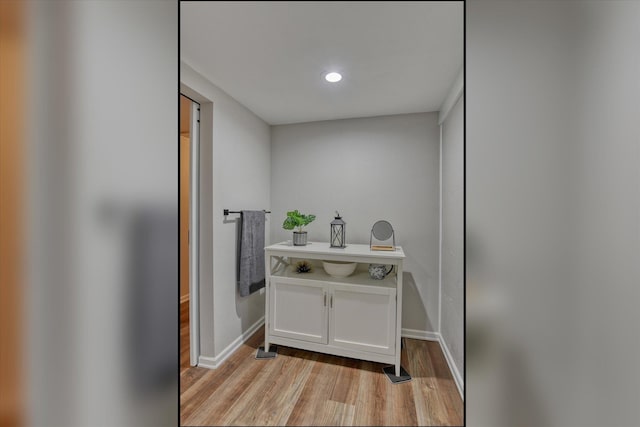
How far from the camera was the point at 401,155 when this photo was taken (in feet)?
2.49

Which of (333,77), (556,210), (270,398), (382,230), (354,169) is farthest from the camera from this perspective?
(270,398)

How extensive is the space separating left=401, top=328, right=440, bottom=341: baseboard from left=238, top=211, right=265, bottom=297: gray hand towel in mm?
851

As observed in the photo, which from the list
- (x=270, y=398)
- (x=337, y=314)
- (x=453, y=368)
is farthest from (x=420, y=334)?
(x=270, y=398)

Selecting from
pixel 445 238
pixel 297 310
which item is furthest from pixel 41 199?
pixel 297 310

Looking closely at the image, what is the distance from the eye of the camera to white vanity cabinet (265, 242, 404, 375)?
1.27 metres

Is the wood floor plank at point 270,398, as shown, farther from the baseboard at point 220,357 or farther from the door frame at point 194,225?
the door frame at point 194,225

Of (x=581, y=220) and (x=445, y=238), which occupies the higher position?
(x=581, y=220)

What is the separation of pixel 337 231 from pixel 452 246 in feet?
1.91

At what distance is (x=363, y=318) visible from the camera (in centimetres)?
133

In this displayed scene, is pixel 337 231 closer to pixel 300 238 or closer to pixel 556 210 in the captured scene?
pixel 300 238

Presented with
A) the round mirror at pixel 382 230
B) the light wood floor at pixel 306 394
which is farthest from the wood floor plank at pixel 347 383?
the round mirror at pixel 382 230

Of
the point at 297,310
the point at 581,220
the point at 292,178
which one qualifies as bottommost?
the point at 297,310

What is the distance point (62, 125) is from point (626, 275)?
1.23 feet

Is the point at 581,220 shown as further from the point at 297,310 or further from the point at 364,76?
the point at 297,310
